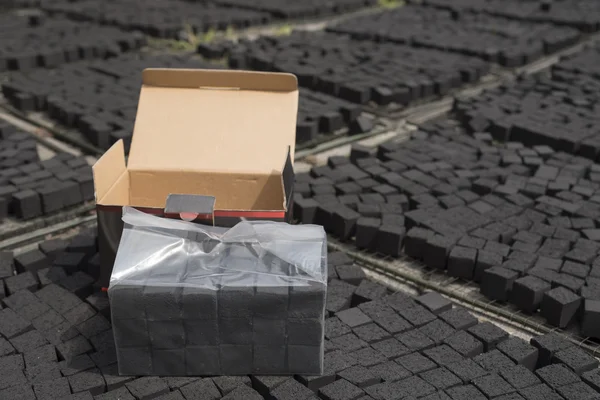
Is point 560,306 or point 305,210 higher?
point 305,210

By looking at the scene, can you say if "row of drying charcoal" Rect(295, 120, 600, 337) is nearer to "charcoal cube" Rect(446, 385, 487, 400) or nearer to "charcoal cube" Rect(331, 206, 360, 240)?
"charcoal cube" Rect(331, 206, 360, 240)

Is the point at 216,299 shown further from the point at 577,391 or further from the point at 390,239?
the point at 390,239

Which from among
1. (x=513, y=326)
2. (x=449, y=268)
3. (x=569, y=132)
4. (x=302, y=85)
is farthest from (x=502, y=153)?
(x=302, y=85)

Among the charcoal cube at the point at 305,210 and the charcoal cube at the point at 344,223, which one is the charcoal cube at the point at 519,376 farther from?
the charcoal cube at the point at 305,210

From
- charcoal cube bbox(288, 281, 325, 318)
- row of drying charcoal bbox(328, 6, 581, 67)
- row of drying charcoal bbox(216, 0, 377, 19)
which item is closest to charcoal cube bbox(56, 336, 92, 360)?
charcoal cube bbox(288, 281, 325, 318)

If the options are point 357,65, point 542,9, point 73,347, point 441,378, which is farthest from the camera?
point 542,9

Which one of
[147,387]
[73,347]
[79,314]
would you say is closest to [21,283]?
[79,314]
